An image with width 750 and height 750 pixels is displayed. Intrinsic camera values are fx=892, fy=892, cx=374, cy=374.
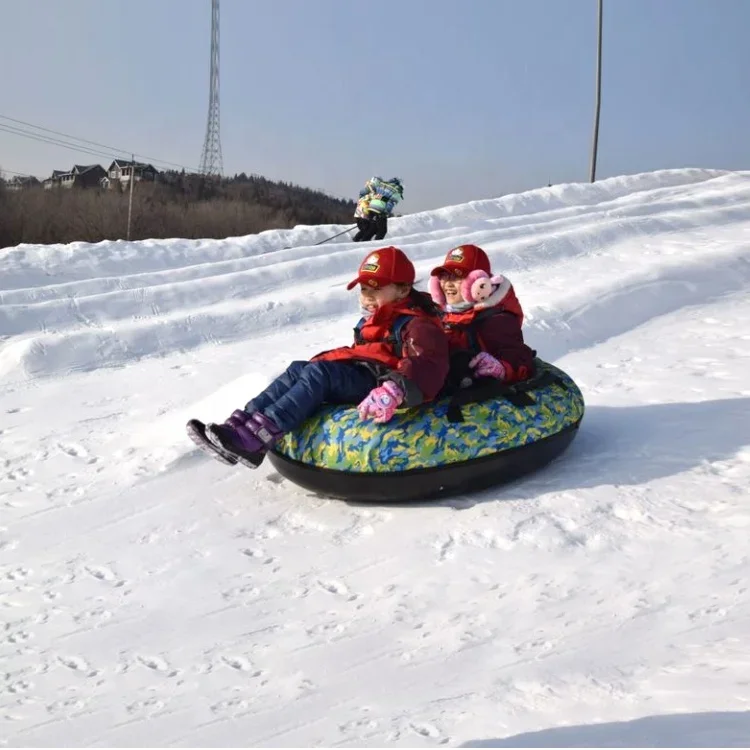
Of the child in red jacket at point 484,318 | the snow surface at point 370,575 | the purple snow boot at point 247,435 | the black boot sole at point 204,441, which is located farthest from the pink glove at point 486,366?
the black boot sole at point 204,441

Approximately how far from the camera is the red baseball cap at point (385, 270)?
13.3 feet

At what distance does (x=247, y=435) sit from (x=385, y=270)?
97cm

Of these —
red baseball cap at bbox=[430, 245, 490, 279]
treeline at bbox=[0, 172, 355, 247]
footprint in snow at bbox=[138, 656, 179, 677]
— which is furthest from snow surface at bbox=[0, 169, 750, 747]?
treeline at bbox=[0, 172, 355, 247]

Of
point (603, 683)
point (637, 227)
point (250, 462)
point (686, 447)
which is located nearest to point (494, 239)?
point (637, 227)

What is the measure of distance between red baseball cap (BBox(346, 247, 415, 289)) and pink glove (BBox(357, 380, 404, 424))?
0.51 meters

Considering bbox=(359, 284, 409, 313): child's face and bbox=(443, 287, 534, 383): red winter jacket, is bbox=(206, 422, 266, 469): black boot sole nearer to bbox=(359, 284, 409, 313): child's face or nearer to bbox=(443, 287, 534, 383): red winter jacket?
bbox=(359, 284, 409, 313): child's face

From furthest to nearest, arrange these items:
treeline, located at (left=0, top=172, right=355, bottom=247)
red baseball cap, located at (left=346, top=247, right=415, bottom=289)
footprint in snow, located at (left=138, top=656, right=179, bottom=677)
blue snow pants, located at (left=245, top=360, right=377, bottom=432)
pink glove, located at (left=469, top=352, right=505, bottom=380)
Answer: treeline, located at (left=0, top=172, right=355, bottom=247) < pink glove, located at (left=469, top=352, right=505, bottom=380) < red baseball cap, located at (left=346, top=247, right=415, bottom=289) < blue snow pants, located at (left=245, top=360, right=377, bottom=432) < footprint in snow, located at (left=138, top=656, right=179, bottom=677)

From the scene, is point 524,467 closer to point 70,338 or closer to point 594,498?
point 594,498

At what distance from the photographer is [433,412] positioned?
394cm

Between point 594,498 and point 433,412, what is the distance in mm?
786

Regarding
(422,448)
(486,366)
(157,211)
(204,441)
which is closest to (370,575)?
(422,448)

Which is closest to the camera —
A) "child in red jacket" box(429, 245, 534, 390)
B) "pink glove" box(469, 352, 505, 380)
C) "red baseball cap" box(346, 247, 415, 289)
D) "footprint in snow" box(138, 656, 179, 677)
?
"footprint in snow" box(138, 656, 179, 677)

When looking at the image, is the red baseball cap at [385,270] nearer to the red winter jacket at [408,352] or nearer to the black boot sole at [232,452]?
the red winter jacket at [408,352]

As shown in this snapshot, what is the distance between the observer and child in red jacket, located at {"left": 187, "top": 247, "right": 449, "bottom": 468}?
12.5 feet
